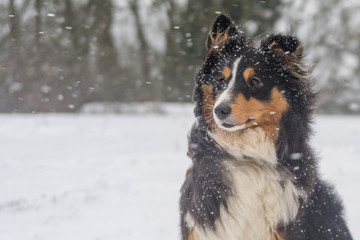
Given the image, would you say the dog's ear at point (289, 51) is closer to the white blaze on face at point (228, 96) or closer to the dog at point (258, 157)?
the dog at point (258, 157)

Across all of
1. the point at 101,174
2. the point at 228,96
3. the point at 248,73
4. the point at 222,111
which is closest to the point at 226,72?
the point at 248,73

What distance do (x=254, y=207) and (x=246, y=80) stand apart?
1136 mm

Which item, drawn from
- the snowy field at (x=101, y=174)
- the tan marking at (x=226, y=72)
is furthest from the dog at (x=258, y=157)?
the snowy field at (x=101, y=174)

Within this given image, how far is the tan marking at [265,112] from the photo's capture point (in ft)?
11.2

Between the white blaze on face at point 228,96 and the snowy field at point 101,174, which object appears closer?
the white blaze on face at point 228,96

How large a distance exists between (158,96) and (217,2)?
4248mm

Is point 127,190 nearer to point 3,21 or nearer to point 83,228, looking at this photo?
point 83,228

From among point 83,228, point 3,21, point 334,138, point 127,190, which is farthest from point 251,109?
point 3,21

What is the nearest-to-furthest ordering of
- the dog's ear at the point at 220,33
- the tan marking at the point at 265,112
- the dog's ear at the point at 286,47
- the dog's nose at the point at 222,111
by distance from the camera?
the dog's nose at the point at 222,111, the tan marking at the point at 265,112, the dog's ear at the point at 286,47, the dog's ear at the point at 220,33

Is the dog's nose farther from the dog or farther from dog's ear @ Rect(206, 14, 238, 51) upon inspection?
dog's ear @ Rect(206, 14, 238, 51)

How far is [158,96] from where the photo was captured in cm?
1552

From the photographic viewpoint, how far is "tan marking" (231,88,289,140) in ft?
11.2

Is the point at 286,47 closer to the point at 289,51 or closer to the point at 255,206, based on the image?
the point at 289,51

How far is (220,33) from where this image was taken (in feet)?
12.4
